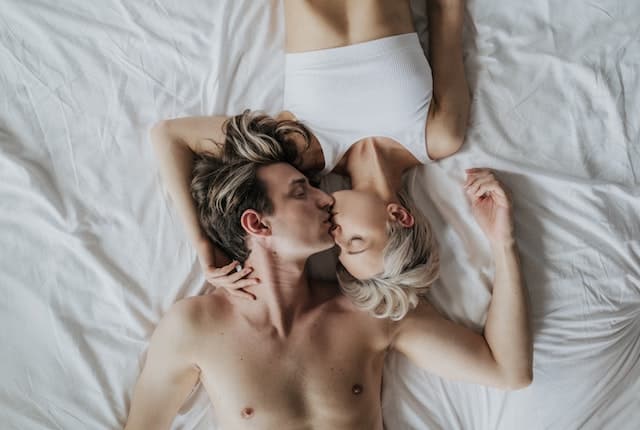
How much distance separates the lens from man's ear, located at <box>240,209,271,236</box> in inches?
59.8

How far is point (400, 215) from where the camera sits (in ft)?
5.14

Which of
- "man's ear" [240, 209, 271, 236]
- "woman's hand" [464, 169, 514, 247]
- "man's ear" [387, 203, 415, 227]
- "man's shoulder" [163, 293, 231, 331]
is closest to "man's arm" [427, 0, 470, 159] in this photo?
"woman's hand" [464, 169, 514, 247]

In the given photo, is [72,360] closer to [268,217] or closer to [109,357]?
[109,357]

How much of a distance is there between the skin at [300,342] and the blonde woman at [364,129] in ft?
0.26

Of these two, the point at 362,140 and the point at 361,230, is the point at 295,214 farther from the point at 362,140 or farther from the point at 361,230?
the point at 362,140

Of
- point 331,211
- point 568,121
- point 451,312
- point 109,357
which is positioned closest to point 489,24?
point 568,121

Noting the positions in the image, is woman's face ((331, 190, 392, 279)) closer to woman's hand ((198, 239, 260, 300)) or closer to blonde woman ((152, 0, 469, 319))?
blonde woman ((152, 0, 469, 319))

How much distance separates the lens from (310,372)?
158 centimetres

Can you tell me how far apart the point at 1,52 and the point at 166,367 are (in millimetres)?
1030

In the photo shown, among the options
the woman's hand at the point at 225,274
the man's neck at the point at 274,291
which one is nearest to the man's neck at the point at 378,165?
the man's neck at the point at 274,291

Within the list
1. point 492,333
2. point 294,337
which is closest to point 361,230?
point 294,337

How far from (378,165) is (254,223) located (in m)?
0.39

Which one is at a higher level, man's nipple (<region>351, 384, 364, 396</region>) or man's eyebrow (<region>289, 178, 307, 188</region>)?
man's eyebrow (<region>289, 178, 307, 188</region>)

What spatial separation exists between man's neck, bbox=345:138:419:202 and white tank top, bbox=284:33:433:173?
0.11 feet
